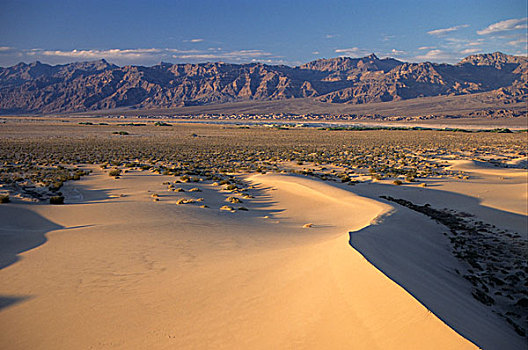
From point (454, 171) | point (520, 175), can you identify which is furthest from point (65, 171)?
point (520, 175)

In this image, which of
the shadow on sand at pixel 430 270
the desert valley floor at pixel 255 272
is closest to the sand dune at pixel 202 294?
the desert valley floor at pixel 255 272

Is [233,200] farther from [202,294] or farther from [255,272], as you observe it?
[202,294]

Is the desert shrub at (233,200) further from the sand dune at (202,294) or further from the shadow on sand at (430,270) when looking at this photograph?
the shadow on sand at (430,270)

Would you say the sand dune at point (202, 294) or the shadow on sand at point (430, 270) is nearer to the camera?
the sand dune at point (202, 294)

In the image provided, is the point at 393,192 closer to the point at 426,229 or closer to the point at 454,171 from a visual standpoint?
the point at 426,229

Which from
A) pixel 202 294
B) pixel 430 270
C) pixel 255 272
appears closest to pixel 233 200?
pixel 255 272

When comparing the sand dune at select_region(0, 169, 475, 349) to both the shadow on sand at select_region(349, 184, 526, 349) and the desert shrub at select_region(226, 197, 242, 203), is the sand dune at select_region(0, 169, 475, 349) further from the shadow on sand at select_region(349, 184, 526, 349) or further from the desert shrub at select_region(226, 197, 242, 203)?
the desert shrub at select_region(226, 197, 242, 203)

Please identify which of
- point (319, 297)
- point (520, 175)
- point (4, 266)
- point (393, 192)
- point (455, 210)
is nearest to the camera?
point (319, 297)

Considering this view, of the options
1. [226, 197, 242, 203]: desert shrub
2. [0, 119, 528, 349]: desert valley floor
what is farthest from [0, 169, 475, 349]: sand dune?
[226, 197, 242, 203]: desert shrub
